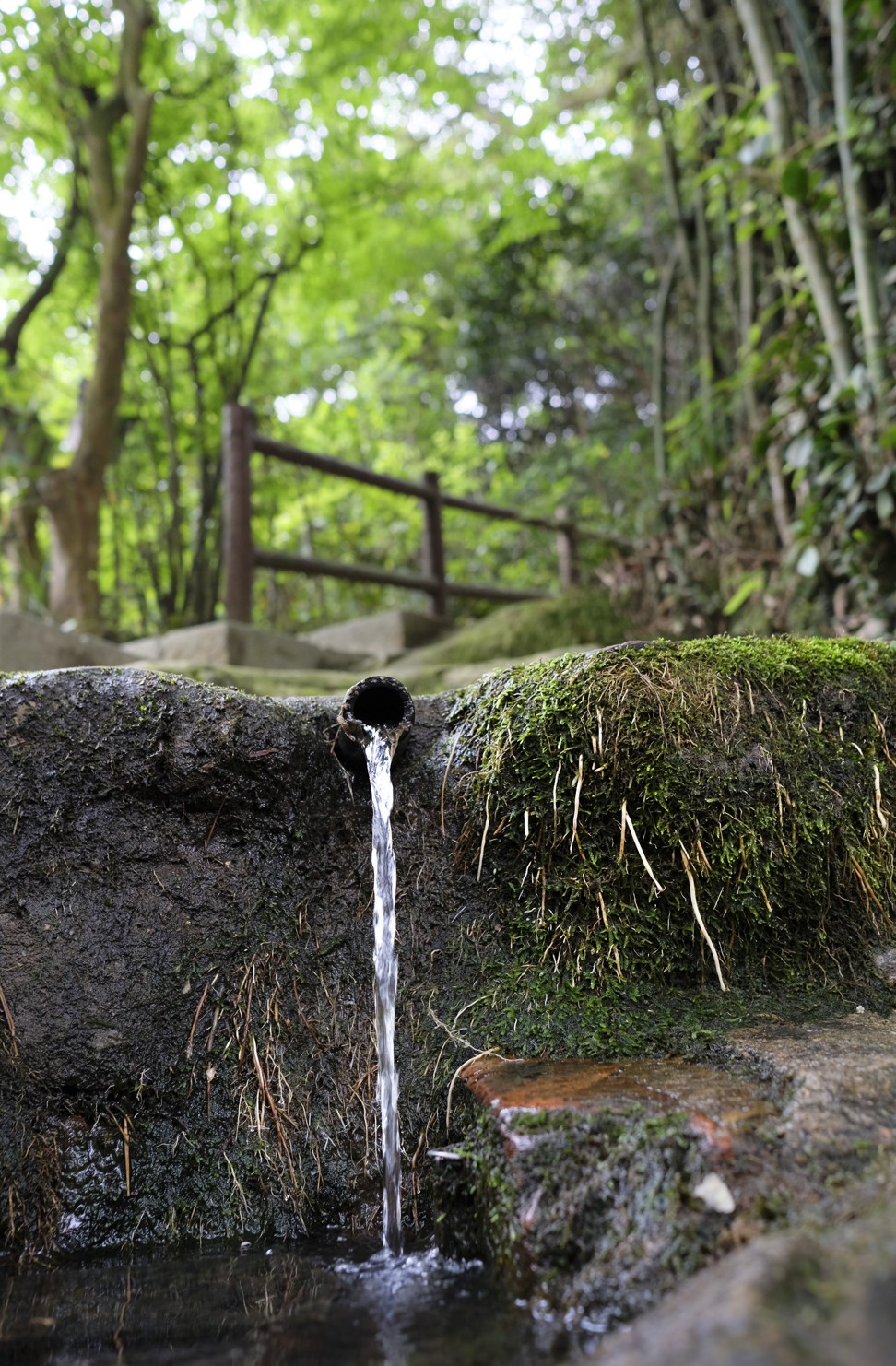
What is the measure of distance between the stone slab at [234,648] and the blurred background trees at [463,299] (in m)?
2.11

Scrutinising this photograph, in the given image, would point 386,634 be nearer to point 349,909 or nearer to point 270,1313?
point 349,909

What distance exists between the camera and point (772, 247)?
18.4 ft

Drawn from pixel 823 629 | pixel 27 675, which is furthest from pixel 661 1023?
pixel 823 629

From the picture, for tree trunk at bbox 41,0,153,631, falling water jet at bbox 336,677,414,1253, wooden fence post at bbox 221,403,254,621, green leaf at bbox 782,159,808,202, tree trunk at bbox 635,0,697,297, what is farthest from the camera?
tree trunk at bbox 41,0,153,631

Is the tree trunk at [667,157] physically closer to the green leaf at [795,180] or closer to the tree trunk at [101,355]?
the green leaf at [795,180]

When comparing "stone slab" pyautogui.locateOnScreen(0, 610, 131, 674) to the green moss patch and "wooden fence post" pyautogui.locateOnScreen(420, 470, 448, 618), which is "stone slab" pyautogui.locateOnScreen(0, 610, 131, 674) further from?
A: "wooden fence post" pyautogui.locateOnScreen(420, 470, 448, 618)

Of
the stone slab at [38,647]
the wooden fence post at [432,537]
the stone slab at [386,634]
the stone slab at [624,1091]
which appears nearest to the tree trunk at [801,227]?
the stone slab at [386,634]

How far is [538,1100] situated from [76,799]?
129 centimetres

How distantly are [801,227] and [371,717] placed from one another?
3.58 meters

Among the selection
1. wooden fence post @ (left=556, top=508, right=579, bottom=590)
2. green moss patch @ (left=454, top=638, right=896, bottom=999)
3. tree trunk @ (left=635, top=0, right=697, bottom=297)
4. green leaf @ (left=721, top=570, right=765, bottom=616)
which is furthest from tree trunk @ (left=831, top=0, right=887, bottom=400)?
wooden fence post @ (left=556, top=508, right=579, bottom=590)

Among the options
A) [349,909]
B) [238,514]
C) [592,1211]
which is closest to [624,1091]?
[592,1211]

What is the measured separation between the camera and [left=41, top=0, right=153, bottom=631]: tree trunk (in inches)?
276

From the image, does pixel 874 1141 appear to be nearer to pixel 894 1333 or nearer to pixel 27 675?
pixel 894 1333

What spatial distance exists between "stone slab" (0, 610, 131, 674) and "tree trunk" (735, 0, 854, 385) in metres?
3.89
